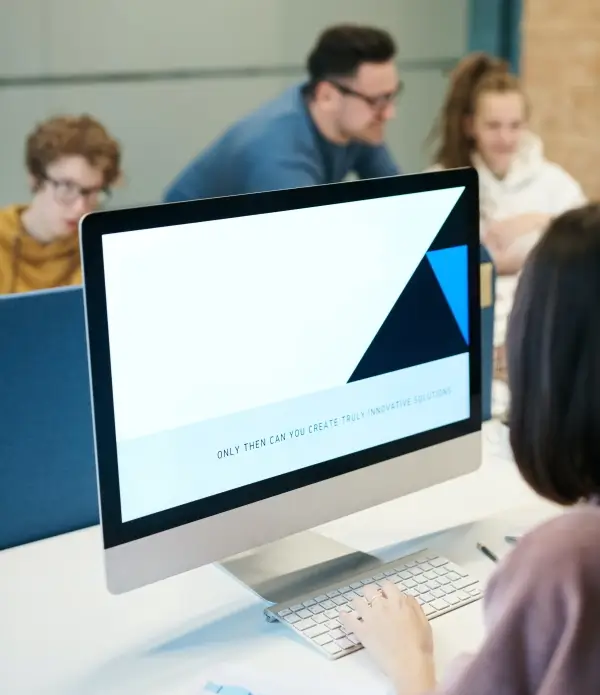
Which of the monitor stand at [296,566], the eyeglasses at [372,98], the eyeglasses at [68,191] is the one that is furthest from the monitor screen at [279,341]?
the eyeglasses at [372,98]

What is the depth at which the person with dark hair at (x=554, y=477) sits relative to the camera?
0.75 meters

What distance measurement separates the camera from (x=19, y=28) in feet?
9.68

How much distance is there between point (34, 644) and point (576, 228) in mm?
657

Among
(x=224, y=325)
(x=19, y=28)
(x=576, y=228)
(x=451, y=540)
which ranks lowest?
(x=451, y=540)

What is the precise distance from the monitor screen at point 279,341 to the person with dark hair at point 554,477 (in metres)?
0.29

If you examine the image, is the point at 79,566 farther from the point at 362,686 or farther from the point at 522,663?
the point at 522,663

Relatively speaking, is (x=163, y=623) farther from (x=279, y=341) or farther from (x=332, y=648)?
(x=279, y=341)

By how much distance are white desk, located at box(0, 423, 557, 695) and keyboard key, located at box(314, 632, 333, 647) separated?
1 cm

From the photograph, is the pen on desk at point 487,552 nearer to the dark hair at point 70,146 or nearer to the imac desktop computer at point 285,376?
the imac desktop computer at point 285,376

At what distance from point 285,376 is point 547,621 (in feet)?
1.33

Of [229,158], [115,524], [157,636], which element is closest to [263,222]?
[115,524]

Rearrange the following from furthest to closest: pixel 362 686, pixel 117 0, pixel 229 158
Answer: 1. pixel 117 0
2. pixel 229 158
3. pixel 362 686

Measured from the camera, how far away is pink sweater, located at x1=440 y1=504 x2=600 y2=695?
0.74 metres

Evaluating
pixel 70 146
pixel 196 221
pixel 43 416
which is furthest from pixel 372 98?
pixel 196 221
